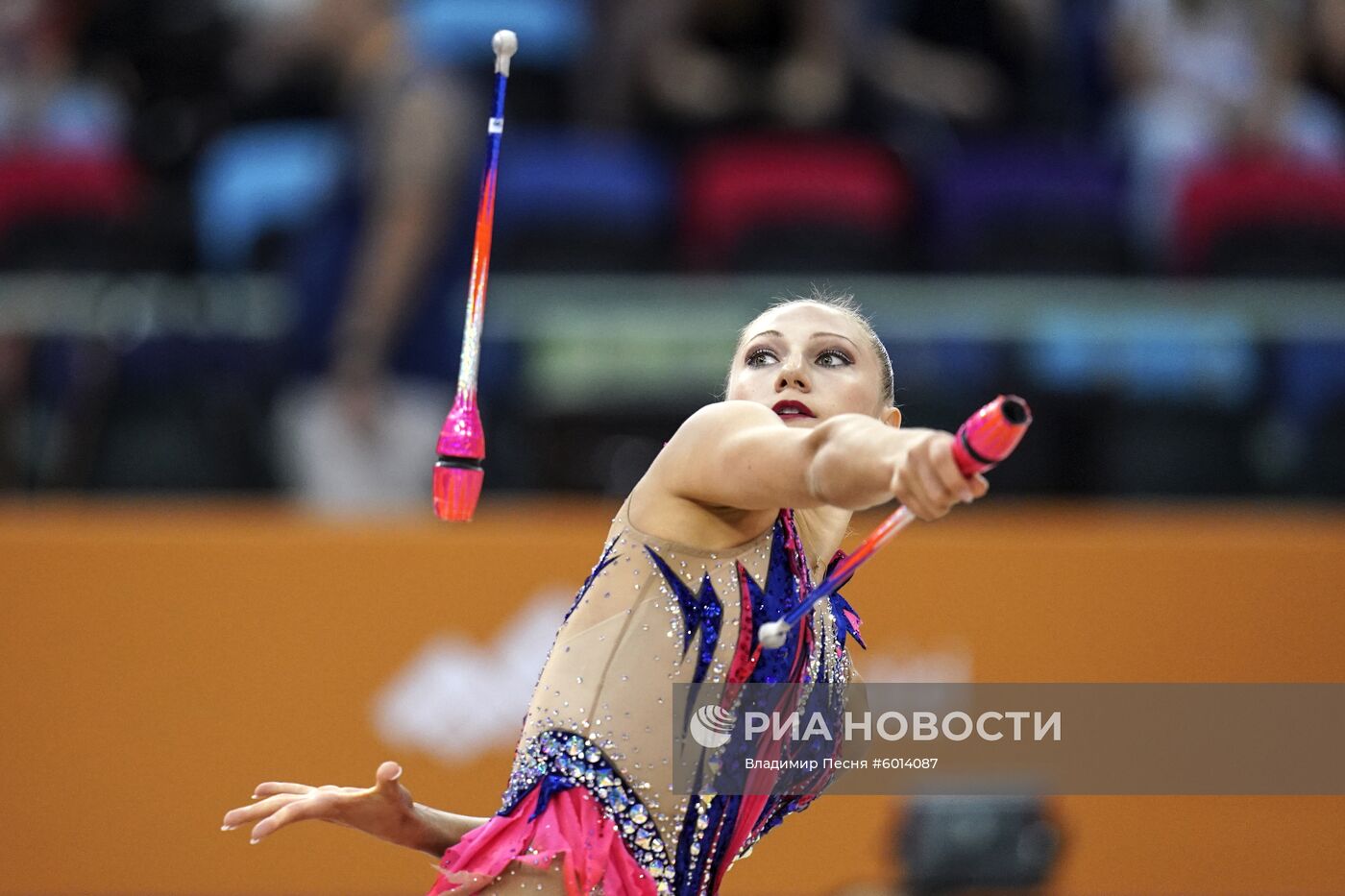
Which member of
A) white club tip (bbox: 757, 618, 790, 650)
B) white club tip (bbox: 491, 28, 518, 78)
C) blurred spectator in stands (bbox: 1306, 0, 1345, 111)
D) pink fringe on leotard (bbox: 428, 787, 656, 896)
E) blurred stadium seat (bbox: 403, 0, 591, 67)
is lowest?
pink fringe on leotard (bbox: 428, 787, 656, 896)

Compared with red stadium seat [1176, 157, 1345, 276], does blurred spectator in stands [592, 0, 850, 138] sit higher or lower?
higher

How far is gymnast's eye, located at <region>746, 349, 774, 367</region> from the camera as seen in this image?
269 centimetres

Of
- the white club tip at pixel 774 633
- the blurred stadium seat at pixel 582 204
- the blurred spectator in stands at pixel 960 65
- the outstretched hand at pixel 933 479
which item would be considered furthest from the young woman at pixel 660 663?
the blurred spectator in stands at pixel 960 65

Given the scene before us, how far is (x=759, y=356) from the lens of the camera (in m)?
2.70

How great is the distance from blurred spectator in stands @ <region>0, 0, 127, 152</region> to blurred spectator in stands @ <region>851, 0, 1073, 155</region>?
9.29 ft

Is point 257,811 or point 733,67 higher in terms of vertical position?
point 733,67

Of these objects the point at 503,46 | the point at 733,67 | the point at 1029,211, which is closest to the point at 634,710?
the point at 503,46

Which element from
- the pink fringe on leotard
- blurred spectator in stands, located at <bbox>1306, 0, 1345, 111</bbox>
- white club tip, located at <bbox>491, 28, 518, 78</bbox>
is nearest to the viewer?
the pink fringe on leotard

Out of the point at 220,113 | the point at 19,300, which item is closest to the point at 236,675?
the point at 19,300

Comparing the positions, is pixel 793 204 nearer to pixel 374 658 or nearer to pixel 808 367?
pixel 374 658

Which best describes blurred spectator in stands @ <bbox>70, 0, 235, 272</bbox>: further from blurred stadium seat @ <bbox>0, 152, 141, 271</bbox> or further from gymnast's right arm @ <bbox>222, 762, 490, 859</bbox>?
gymnast's right arm @ <bbox>222, 762, 490, 859</bbox>

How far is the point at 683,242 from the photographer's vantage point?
20.5ft

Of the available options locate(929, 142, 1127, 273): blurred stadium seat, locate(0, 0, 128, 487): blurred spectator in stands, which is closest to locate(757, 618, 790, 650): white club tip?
locate(929, 142, 1127, 273): blurred stadium seat

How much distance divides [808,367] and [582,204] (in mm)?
3645
